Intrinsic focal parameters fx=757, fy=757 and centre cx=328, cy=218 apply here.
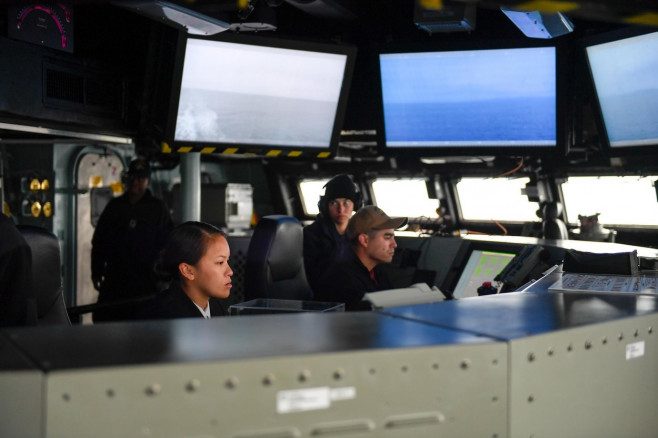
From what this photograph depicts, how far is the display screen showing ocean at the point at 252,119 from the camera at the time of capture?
369cm

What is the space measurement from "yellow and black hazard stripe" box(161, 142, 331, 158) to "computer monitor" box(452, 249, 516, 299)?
0.97m

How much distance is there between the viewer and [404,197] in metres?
7.31

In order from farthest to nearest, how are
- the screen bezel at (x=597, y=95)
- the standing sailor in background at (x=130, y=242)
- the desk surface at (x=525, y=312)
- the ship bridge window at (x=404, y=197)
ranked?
1. the ship bridge window at (x=404, y=197)
2. the standing sailor in background at (x=130, y=242)
3. the screen bezel at (x=597, y=95)
4. the desk surface at (x=525, y=312)

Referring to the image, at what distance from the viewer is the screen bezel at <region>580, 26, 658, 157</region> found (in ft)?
10.5

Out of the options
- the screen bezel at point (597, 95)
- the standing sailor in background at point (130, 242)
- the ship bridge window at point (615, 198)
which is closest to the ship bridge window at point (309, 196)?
the ship bridge window at point (615, 198)

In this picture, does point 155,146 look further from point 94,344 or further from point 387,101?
point 94,344

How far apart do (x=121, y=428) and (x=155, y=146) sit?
357 centimetres

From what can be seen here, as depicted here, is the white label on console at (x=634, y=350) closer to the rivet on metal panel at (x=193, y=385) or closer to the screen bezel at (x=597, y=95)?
the rivet on metal panel at (x=193, y=385)

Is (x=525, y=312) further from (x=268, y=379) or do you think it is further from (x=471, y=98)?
(x=471, y=98)

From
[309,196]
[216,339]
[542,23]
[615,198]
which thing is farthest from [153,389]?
[309,196]

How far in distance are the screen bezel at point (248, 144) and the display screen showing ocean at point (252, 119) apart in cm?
2

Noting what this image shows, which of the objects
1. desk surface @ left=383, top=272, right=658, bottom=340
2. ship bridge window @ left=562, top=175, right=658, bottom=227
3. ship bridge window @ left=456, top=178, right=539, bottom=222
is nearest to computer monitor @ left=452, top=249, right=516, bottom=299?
ship bridge window @ left=562, top=175, right=658, bottom=227

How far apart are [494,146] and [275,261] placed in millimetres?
1290

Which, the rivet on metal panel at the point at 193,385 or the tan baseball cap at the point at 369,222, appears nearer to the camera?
the rivet on metal panel at the point at 193,385
